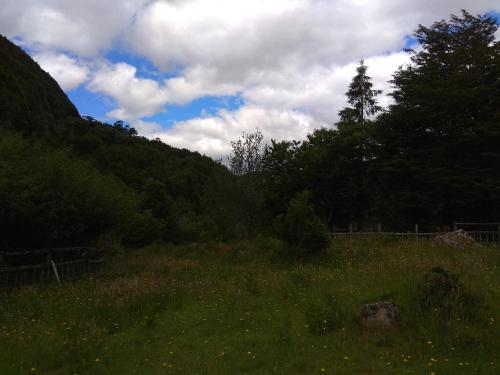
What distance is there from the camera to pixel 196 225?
2062 inches

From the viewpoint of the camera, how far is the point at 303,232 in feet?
59.1

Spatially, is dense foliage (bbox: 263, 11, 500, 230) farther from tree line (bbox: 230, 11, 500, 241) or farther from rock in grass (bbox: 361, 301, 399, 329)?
rock in grass (bbox: 361, 301, 399, 329)

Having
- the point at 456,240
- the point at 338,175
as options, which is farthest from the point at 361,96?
the point at 456,240

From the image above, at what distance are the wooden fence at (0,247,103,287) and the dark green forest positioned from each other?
0.99 meters

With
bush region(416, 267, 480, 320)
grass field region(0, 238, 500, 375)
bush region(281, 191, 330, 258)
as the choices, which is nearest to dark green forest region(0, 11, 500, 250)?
bush region(281, 191, 330, 258)

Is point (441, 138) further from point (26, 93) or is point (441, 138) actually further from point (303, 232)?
point (26, 93)

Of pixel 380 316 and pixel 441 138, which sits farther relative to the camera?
pixel 441 138

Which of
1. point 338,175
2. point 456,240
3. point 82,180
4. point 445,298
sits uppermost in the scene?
point 338,175

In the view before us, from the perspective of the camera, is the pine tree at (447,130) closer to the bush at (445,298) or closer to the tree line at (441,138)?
the tree line at (441,138)

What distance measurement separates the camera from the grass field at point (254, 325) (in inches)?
268

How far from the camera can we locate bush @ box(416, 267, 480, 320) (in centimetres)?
803

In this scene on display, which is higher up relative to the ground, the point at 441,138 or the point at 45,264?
the point at 441,138

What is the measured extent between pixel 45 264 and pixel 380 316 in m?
10.9

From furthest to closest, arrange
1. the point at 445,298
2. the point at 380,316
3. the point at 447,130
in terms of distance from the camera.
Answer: the point at 447,130 → the point at 445,298 → the point at 380,316
